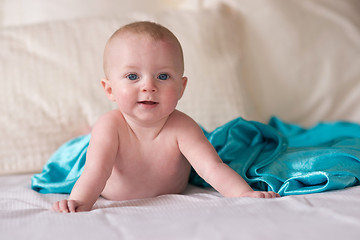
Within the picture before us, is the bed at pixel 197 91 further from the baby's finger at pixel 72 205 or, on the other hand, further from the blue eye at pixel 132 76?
the blue eye at pixel 132 76

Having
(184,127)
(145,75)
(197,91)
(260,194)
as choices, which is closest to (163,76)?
(145,75)

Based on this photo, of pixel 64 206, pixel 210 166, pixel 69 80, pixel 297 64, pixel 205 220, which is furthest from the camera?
pixel 297 64

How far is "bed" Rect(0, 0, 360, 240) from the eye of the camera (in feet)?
2.38

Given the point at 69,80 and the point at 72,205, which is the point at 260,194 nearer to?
the point at 72,205

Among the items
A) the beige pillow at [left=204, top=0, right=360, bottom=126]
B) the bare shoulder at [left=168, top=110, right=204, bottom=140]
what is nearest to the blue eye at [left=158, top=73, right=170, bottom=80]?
the bare shoulder at [left=168, top=110, right=204, bottom=140]

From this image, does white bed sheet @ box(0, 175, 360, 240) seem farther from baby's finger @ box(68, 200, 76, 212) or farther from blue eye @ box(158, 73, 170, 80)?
blue eye @ box(158, 73, 170, 80)

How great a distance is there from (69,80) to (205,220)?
2.79 ft

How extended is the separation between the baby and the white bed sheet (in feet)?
0.28

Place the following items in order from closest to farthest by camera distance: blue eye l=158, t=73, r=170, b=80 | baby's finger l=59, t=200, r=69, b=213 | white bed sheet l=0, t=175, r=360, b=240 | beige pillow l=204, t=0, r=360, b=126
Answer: white bed sheet l=0, t=175, r=360, b=240 → baby's finger l=59, t=200, r=69, b=213 → blue eye l=158, t=73, r=170, b=80 → beige pillow l=204, t=0, r=360, b=126

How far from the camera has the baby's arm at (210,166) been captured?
3.03ft

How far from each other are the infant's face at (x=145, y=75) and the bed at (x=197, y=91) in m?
0.20

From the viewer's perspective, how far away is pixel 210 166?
0.97 m

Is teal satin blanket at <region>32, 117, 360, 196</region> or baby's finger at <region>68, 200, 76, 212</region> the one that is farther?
teal satin blanket at <region>32, 117, 360, 196</region>

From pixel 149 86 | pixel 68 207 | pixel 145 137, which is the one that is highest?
pixel 149 86
